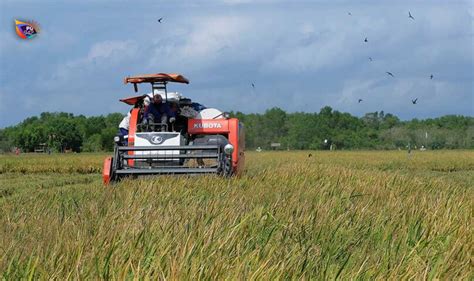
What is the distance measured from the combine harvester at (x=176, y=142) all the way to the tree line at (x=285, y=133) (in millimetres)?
80680

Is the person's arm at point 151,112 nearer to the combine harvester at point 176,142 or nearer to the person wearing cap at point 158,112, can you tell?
the person wearing cap at point 158,112

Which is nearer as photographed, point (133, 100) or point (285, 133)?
point (133, 100)

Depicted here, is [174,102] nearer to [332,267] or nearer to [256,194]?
[256,194]

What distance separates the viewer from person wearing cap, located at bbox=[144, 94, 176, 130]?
11.7 meters

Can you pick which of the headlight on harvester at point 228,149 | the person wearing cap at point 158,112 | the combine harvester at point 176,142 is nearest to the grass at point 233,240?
the combine harvester at point 176,142

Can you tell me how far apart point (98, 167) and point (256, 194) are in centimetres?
2327

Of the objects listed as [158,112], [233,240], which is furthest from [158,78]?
[233,240]

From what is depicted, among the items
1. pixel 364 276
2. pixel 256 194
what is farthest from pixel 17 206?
pixel 364 276

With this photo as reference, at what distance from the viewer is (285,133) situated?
119875 mm

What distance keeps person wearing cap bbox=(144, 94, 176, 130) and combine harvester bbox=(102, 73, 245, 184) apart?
0.09 meters

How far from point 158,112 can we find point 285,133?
108471 mm

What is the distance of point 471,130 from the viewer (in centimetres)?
11925

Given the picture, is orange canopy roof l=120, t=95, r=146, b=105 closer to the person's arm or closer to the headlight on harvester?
the person's arm

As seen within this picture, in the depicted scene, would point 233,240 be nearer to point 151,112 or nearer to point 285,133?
point 151,112
